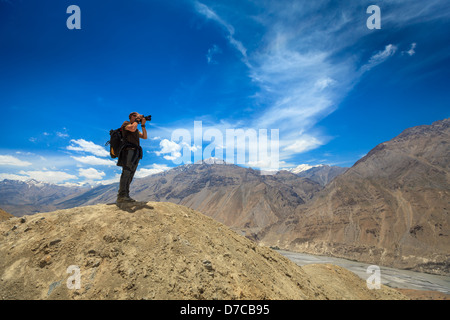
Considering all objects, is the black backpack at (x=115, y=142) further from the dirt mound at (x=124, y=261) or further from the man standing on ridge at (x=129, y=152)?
the dirt mound at (x=124, y=261)

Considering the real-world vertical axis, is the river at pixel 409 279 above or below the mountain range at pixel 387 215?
below

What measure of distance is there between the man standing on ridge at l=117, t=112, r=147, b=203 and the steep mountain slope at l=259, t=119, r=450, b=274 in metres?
80.6

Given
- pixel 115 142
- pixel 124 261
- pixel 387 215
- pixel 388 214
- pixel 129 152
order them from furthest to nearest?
1. pixel 388 214
2. pixel 387 215
3. pixel 115 142
4. pixel 129 152
5. pixel 124 261

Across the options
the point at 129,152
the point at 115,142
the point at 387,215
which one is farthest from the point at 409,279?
the point at 115,142

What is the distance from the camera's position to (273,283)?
6.05 m

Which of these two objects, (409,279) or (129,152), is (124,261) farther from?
(409,279)

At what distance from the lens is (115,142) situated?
729cm

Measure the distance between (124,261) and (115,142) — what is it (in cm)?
403

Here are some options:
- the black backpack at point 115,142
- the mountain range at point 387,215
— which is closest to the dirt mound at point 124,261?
the black backpack at point 115,142

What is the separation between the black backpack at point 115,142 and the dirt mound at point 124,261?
1.91m

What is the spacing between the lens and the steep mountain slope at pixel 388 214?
62.5m

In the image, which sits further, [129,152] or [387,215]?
[387,215]
